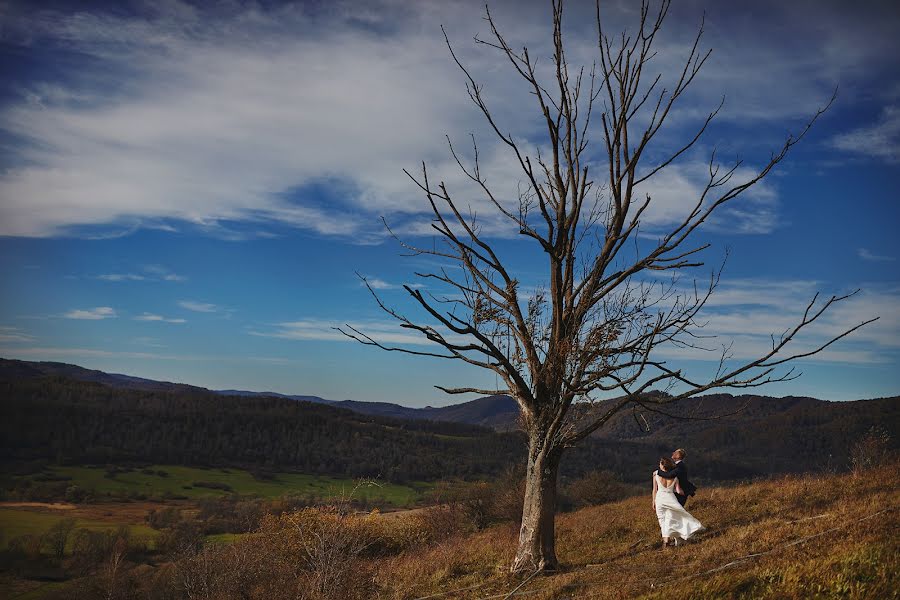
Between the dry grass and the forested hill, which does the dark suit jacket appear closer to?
the dry grass

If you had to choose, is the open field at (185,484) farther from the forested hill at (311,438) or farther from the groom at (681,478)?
the groom at (681,478)

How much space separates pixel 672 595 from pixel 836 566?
2.08 metres

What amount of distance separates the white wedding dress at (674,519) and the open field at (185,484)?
79052 mm

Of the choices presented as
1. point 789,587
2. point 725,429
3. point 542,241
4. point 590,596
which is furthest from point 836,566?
point 725,429

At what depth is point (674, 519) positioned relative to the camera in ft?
40.8

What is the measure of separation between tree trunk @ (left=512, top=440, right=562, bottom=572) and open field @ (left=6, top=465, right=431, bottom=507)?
79724 mm

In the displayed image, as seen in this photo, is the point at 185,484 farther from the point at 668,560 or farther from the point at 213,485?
the point at 668,560

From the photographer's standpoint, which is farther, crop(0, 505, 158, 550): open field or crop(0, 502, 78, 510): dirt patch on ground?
crop(0, 502, 78, 510): dirt patch on ground

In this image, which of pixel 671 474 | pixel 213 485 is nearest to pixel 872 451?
pixel 671 474

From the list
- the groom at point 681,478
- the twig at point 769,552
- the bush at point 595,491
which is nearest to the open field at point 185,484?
the bush at point 595,491

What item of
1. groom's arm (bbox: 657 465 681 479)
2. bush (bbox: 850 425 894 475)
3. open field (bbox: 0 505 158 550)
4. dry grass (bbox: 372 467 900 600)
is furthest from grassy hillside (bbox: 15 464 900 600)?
open field (bbox: 0 505 158 550)

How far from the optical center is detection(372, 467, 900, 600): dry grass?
23.1 feet

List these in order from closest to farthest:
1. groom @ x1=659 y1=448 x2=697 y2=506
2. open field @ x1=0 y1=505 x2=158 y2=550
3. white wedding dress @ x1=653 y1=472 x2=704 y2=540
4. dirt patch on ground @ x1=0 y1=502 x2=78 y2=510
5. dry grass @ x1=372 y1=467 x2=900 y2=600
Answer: dry grass @ x1=372 y1=467 x2=900 y2=600 → white wedding dress @ x1=653 y1=472 x2=704 y2=540 → groom @ x1=659 y1=448 x2=697 y2=506 → open field @ x1=0 y1=505 x2=158 y2=550 → dirt patch on ground @ x1=0 y1=502 x2=78 y2=510

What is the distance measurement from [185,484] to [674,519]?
114274 mm
